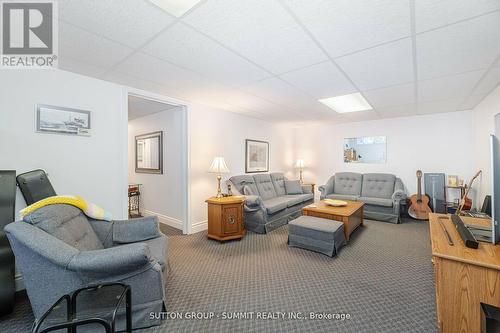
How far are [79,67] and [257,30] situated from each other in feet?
6.60

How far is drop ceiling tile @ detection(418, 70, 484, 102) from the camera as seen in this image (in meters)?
2.62

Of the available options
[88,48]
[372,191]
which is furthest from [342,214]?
[88,48]

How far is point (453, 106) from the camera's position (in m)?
4.06

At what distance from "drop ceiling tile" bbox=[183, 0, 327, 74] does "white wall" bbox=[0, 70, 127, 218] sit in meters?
1.82

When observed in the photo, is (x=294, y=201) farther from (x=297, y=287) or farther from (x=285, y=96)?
(x=297, y=287)

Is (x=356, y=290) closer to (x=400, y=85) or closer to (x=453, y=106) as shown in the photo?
(x=400, y=85)

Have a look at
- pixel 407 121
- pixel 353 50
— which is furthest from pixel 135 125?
pixel 407 121

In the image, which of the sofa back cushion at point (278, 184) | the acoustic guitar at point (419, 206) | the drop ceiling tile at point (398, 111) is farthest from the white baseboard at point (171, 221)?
the acoustic guitar at point (419, 206)

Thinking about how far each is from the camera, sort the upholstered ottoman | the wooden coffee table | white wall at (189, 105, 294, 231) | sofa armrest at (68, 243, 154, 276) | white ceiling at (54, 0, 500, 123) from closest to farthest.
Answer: sofa armrest at (68, 243, 154, 276) < white ceiling at (54, 0, 500, 123) < the upholstered ottoman < the wooden coffee table < white wall at (189, 105, 294, 231)

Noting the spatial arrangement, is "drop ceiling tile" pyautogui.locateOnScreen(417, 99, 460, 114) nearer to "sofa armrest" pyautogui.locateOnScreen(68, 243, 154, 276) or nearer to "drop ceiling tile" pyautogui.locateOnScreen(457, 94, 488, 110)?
"drop ceiling tile" pyautogui.locateOnScreen(457, 94, 488, 110)

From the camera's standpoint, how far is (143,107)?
4078mm

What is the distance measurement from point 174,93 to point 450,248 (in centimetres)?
349

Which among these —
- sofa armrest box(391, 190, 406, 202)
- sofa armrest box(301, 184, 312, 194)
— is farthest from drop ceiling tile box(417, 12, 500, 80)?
sofa armrest box(301, 184, 312, 194)

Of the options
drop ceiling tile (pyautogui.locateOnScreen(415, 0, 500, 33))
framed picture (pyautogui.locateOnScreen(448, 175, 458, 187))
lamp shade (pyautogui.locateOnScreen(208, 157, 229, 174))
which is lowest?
framed picture (pyautogui.locateOnScreen(448, 175, 458, 187))
